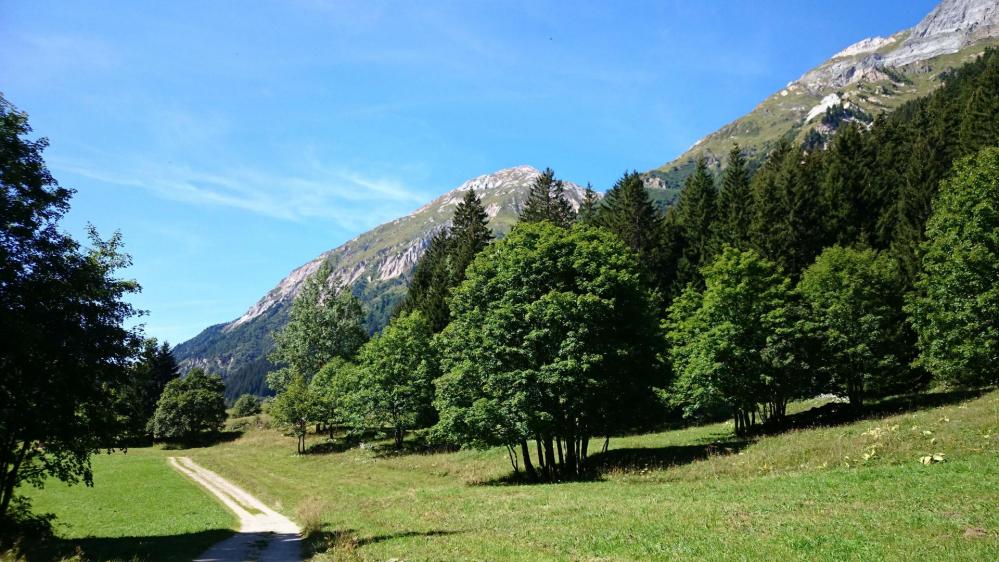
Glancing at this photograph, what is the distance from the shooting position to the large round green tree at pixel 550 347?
31734mm

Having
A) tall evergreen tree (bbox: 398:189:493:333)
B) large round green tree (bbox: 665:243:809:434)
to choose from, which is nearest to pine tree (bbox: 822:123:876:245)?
large round green tree (bbox: 665:243:809:434)

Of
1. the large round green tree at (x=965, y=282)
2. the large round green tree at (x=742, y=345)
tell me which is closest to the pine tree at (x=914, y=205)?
the large round green tree at (x=965, y=282)

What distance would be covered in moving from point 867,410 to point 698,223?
131 feet

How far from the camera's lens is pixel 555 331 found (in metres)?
32.3

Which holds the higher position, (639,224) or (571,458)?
(639,224)

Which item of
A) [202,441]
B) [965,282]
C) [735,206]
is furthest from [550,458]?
[202,441]

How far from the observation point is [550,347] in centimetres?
3256

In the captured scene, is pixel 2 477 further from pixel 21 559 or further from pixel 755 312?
pixel 755 312

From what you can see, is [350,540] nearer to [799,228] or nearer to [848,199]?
[799,228]

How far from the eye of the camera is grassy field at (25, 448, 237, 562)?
2106 cm

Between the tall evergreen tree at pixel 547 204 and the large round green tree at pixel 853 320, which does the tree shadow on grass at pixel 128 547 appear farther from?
the tall evergreen tree at pixel 547 204

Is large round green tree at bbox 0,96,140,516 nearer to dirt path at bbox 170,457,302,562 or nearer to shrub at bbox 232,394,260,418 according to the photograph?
dirt path at bbox 170,457,302,562

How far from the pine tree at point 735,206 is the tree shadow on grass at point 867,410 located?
2731 cm

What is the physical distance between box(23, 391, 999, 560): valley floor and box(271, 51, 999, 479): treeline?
4.04m
